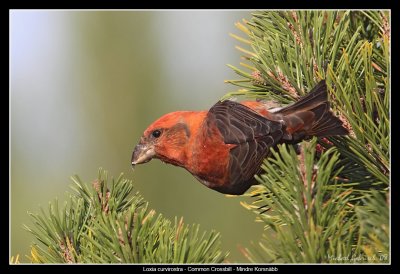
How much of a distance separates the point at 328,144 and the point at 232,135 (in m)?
0.43

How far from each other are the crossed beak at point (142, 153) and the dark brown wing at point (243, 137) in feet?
0.89

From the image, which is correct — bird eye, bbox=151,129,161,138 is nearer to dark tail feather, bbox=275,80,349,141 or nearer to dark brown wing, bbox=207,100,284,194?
dark brown wing, bbox=207,100,284,194

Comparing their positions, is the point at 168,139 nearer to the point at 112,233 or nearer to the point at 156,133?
the point at 156,133

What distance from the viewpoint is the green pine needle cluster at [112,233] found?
1.14 meters

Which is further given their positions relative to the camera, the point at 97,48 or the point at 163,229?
the point at 97,48

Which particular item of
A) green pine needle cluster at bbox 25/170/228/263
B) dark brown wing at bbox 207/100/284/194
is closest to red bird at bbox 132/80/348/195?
dark brown wing at bbox 207/100/284/194

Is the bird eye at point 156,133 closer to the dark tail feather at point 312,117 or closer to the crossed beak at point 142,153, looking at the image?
the crossed beak at point 142,153

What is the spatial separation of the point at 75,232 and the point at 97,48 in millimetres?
2971

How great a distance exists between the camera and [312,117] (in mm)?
1446

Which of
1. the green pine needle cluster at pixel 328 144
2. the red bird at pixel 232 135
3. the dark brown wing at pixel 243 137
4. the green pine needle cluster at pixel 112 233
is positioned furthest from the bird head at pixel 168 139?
the green pine needle cluster at pixel 112 233

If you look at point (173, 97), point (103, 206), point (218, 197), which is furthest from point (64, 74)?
point (103, 206)

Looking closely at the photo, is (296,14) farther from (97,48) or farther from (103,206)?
(97,48)

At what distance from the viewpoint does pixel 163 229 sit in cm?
119
